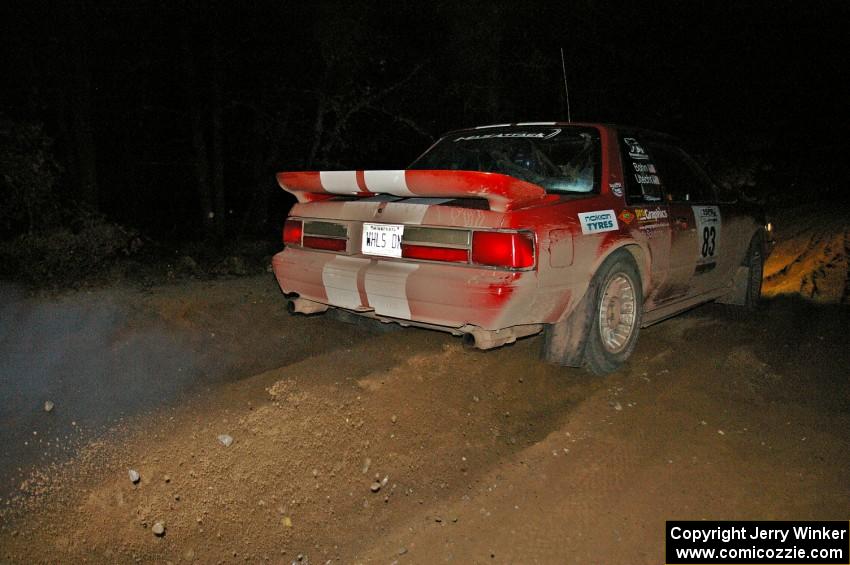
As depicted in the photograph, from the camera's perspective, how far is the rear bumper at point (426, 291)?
12.5ft

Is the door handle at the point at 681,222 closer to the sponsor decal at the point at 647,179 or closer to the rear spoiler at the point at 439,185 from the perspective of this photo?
the sponsor decal at the point at 647,179

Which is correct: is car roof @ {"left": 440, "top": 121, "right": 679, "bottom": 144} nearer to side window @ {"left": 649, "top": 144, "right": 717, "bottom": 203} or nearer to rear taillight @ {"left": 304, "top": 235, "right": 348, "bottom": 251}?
side window @ {"left": 649, "top": 144, "right": 717, "bottom": 203}

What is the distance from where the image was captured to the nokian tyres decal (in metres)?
5.60

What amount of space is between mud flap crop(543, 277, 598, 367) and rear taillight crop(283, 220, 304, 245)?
1.75 meters

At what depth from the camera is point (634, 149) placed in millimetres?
5117

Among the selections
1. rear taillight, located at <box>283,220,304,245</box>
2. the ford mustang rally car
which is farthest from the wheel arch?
rear taillight, located at <box>283,220,304,245</box>

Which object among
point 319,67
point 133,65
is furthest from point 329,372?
point 133,65

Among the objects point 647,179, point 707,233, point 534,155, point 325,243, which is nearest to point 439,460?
point 325,243

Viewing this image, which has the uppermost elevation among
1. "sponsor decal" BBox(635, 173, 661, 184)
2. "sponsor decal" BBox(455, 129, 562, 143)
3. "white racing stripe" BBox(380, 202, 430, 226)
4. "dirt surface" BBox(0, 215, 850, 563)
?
"sponsor decal" BBox(455, 129, 562, 143)

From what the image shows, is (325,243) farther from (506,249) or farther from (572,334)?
(572,334)

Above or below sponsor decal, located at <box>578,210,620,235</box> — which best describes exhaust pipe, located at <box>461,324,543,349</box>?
below

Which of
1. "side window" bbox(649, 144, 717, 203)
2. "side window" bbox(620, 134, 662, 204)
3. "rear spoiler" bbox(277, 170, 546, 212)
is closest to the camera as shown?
"rear spoiler" bbox(277, 170, 546, 212)

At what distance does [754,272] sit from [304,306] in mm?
4482

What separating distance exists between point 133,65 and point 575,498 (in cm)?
1266
